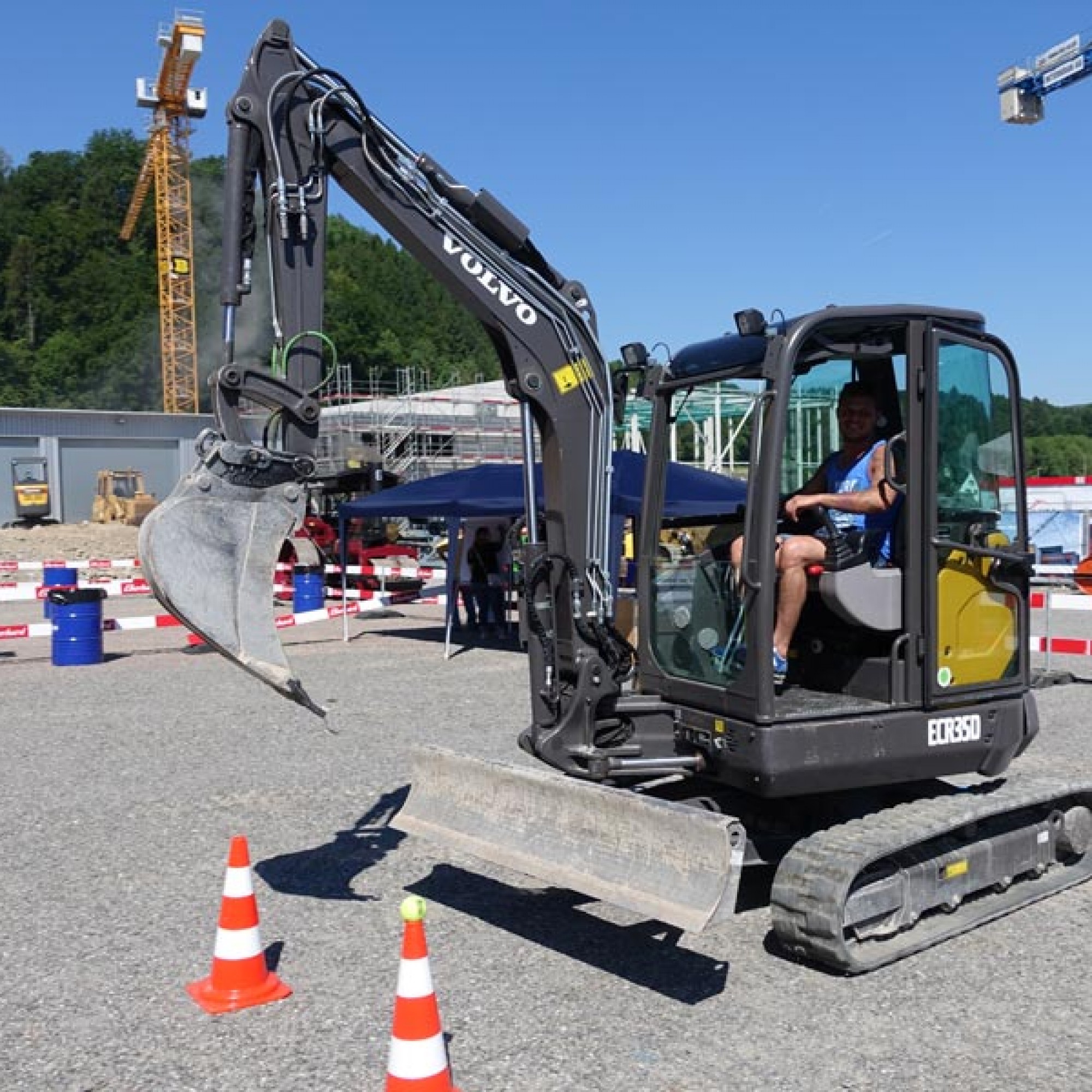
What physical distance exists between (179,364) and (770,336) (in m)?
82.3

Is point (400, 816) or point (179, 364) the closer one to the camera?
point (400, 816)

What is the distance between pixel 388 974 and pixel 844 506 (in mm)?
2782

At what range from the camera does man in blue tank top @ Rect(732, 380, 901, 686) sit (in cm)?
530

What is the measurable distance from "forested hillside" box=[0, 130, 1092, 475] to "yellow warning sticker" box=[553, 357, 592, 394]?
78.9 m

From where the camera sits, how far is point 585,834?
5.05m

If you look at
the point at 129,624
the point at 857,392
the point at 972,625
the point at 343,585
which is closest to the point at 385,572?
the point at 343,585

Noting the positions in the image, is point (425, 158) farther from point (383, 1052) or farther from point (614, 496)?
point (614, 496)

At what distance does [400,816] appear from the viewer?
583 cm

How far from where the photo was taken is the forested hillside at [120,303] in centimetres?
9175

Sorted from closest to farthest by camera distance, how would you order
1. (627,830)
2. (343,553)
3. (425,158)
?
(627,830)
(425,158)
(343,553)

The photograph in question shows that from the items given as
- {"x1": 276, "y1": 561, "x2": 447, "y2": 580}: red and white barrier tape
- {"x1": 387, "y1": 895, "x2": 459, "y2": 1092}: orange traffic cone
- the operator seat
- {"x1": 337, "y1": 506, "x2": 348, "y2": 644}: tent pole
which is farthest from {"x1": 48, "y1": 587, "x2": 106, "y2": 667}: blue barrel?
{"x1": 387, "y1": 895, "x2": 459, "y2": 1092}: orange traffic cone

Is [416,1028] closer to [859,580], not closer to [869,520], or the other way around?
[859,580]

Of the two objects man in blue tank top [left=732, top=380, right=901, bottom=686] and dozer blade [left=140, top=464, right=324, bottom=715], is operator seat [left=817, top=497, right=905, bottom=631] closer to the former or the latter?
man in blue tank top [left=732, top=380, right=901, bottom=686]

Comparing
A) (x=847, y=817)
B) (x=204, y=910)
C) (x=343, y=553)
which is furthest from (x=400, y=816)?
(x=343, y=553)
